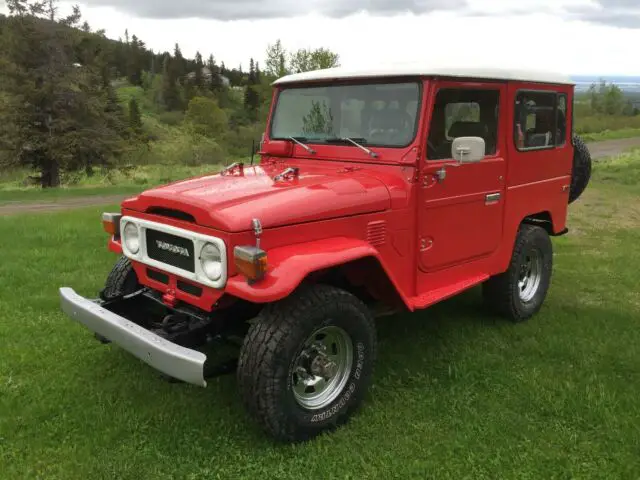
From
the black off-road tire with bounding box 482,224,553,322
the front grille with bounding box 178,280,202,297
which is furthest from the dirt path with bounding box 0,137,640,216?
the black off-road tire with bounding box 482,224,553,322

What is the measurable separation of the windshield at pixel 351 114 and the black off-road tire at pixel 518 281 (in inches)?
71.1

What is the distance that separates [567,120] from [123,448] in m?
4.77

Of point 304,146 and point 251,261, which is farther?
point 304,146

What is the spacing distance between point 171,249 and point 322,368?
1.20 metres

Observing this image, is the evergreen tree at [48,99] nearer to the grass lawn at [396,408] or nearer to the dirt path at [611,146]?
the dirt path at [611,146]

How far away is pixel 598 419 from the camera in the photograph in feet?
11.9

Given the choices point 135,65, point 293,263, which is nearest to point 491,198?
point 293,263

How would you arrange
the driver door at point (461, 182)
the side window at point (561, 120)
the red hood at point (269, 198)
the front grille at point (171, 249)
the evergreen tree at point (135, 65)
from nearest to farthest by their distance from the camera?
the red hood at point (269, 198), the front grille at point (171, 249), the driver door at point (461, 182), the side window at point (561, 120), the evergreen tree at point (135, 65)

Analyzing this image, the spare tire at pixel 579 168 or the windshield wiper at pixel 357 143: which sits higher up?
the windshield wiper at pixel 357 143

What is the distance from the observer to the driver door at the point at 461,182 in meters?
4.12

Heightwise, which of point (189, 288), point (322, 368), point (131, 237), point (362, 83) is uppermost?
point (362, 83)

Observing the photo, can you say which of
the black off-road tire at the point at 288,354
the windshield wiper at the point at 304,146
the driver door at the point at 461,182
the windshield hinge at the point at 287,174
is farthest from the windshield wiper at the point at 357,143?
the black off-road tire at the point at 288,354

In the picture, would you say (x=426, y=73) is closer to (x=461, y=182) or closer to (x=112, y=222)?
(x=461, y=182)

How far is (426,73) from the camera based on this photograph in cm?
395
